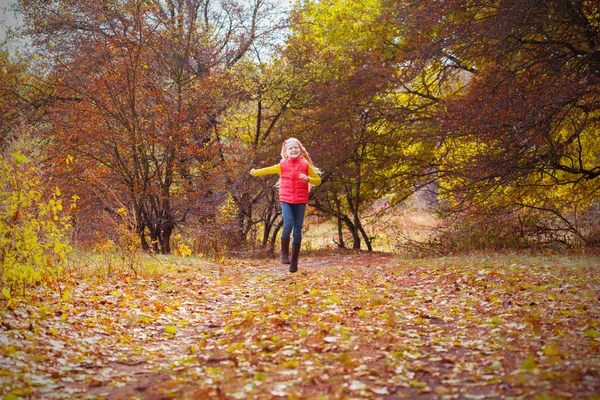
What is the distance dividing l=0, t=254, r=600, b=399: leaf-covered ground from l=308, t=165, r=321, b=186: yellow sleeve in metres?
1.72

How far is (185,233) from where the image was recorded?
1438 cm

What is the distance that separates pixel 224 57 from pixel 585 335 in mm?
13111

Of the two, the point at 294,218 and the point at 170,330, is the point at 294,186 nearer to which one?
the point at 294,218

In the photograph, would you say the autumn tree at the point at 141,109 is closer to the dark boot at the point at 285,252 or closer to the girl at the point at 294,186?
the dark boot at the point at 285,252

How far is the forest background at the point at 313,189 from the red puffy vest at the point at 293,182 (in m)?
1.39

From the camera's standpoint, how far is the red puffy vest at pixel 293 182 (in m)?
9.01

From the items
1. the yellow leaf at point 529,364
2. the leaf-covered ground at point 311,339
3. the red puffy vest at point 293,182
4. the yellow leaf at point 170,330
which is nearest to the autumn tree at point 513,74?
the leaf-covered ground at point 311,339

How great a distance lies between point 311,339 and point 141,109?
940 centimetres

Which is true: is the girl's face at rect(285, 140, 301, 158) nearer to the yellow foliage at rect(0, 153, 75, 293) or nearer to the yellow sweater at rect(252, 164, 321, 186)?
the yellow sweater at rect(252, 164, 321, 186)

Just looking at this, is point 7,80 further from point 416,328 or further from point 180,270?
point 416,328

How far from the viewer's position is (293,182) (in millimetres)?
9000

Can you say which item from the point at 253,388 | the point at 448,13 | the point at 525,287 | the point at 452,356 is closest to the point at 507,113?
the point at 448,13

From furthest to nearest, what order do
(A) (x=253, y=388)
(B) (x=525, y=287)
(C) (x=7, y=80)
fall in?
(C) (x=7, y=80), (B) (x=525, y=287), (A) (x=253, y=388)

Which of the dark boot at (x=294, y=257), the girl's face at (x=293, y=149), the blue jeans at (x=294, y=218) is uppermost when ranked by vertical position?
the girl's face at (x=293, y=149)
